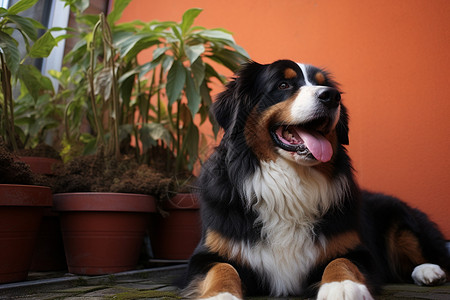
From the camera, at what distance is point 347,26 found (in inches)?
127

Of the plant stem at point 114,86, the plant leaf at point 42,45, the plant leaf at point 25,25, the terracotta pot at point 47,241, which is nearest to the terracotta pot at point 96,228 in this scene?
the terracotta pot at point 47,241

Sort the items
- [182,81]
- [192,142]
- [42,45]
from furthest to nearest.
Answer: [192,142]
[182,81]
[42,45]

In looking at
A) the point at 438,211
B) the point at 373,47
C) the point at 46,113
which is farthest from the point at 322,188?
the point at 46,113

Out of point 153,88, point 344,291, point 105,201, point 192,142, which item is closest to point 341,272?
point 344,291

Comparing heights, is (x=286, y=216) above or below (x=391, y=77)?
below

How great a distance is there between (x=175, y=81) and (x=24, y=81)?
981 mm

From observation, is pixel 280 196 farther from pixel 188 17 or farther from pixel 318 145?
pixel 188 17

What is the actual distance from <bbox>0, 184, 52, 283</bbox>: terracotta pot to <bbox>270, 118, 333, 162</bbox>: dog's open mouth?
1273mm

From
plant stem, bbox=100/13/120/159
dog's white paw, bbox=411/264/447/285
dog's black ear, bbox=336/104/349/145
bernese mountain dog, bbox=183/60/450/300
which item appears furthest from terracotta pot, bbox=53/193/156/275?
dog's white paw, bbox=411/264/447/285

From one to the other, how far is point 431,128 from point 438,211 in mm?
587

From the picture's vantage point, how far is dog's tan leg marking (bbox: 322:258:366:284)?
146cm

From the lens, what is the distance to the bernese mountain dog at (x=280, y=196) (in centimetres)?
170

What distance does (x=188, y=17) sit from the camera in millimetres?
2918

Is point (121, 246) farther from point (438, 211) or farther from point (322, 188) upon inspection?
point (438, 211)
